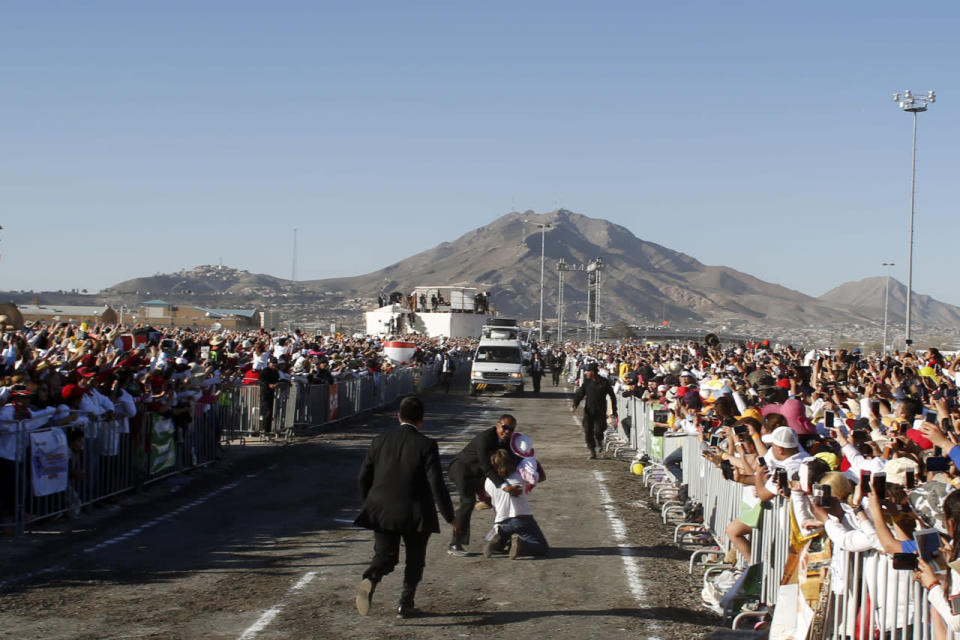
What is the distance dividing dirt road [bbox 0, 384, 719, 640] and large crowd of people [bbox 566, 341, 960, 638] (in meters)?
1.10

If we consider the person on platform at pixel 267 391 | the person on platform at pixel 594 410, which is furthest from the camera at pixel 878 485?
the person on platform at pixel 267 391

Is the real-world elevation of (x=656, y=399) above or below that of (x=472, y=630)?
above

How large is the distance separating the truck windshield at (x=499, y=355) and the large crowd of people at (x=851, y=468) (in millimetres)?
23487

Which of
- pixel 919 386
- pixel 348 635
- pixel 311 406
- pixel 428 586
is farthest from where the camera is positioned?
pixel 311 406

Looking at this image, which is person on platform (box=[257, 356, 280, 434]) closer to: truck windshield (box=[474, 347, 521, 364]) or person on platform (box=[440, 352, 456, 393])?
truck windshield (box=[474, 347, 521, 364])

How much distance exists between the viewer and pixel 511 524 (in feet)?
35.5

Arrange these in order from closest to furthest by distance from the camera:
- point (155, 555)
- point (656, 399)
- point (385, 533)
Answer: point (385, 533), point (155, 555), point (656, 399)

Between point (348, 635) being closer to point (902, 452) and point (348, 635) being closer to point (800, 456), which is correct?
point (800, 456)

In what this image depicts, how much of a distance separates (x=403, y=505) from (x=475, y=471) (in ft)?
10.4

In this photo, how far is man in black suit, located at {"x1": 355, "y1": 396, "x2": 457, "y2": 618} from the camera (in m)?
8.12

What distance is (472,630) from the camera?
792 centimetres

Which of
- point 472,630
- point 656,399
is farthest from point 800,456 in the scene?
point 656,399

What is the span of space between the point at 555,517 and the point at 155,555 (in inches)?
203

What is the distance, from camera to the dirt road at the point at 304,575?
7.95m
